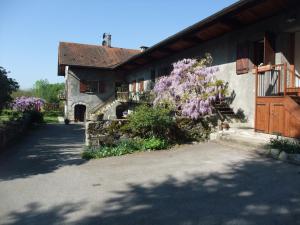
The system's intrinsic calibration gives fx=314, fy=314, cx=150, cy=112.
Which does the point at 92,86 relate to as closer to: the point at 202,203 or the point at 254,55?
the point at 254,55

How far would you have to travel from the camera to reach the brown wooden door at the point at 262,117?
9941 mm

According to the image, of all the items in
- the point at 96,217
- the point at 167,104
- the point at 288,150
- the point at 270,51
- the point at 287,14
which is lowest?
the point at 96,217

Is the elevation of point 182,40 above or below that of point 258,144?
above

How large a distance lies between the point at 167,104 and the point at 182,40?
396cm

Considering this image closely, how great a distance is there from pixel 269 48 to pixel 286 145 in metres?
4.15

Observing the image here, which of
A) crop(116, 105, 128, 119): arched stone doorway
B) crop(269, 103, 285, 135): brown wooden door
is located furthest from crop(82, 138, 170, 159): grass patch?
crop(116, 105, 128, 119): arched stone doorway

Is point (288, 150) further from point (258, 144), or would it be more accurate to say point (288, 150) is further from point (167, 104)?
point (167, 104)

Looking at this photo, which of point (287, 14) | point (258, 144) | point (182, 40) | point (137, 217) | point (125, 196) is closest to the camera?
point (137, 217)

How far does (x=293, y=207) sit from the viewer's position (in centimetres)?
481

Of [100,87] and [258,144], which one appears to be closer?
[258,144]

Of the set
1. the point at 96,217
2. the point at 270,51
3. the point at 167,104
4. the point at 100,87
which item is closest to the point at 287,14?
the point at 270,51

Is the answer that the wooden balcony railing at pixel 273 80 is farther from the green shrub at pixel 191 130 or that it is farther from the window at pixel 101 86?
the window at pixel 101 86

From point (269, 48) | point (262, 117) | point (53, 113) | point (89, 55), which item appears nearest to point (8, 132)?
point (262, 117)

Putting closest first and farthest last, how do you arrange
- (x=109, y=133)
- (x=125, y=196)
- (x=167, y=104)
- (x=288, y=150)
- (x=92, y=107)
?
1. (x=125, y=196)
2. (x=288, y=150)
3. (x=109, y=133)
4. (x=167, y=104)
5. (x=92, y=107)
